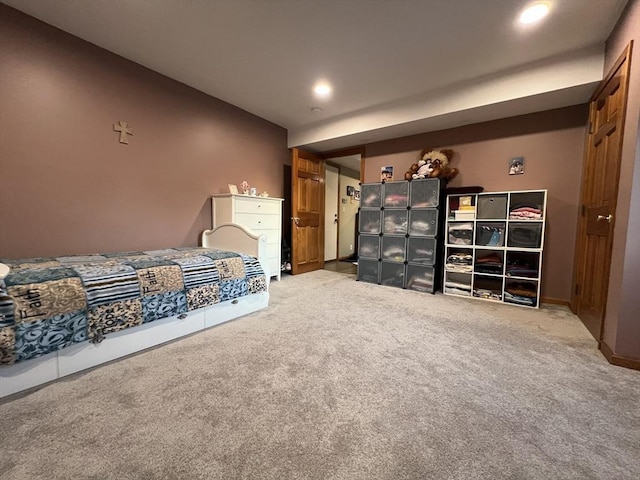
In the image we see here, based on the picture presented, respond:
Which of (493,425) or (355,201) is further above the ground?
(355,201)

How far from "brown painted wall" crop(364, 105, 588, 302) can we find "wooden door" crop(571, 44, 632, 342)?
138 millimetres

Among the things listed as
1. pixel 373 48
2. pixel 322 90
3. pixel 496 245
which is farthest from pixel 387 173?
pixel 373 48

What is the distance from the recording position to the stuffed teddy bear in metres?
3.28

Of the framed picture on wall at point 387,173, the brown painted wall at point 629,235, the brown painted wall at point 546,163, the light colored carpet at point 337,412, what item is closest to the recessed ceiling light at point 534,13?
the brown painted wall at point 629,235

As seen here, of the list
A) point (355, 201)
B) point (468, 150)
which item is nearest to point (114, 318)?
point (468, 150)

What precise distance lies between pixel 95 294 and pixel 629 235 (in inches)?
128

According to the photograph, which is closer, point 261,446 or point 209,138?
point 261,446

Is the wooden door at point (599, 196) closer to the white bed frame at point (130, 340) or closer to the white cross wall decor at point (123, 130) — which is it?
the white bed frame at point (130, 340)

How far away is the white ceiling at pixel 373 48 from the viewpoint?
6.13 feet

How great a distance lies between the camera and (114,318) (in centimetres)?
159

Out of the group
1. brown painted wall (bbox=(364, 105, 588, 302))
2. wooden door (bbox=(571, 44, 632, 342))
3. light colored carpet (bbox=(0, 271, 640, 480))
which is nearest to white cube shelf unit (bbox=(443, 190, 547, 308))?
brown painted wall (bbox=(364, 105, 588, 302))

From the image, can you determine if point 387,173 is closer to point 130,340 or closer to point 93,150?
point 93,150

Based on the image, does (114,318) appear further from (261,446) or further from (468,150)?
(468,150)

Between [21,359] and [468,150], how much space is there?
4302 mm
